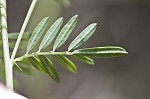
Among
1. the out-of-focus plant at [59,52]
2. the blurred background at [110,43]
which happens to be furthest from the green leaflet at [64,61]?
the blurred background at [110,43]

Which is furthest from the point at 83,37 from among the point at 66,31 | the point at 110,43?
the point at 110,43

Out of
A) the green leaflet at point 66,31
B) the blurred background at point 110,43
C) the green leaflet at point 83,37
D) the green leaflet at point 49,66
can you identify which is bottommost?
the green leaflet at point 49,66

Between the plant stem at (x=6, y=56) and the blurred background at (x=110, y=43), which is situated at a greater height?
the blurred background at (x=110, y=43)

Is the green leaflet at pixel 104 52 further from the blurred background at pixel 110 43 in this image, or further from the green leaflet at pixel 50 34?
the blurred background at pixel 110 43

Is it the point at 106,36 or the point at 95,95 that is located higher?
the point at 106,36

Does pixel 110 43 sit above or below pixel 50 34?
above

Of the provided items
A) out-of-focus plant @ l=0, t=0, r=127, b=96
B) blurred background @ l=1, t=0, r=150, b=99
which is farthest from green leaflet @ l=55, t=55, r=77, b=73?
blurred background @ l=1, t=0, r=150, b=99

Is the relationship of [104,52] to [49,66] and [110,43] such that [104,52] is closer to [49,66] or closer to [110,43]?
[49,66]

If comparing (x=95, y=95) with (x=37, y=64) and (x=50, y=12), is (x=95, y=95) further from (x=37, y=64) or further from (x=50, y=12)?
(x=37, y=64)

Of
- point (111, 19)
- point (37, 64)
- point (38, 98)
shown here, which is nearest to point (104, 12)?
Answer: point (111, 19)
